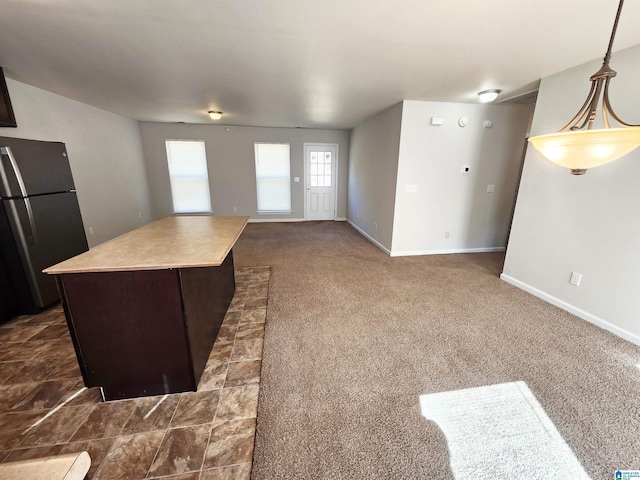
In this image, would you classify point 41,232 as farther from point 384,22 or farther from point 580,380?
point 580,380

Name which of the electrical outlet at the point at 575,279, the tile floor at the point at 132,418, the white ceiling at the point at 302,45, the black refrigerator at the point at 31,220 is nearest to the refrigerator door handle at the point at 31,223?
the black refrigerator at the point at 31,220

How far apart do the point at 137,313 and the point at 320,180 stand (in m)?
5.73

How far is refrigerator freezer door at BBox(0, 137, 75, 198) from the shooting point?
2.20 meters

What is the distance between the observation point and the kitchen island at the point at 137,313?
1435mm

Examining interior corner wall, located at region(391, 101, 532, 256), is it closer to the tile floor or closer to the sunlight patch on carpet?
the sunlight patch on carpet

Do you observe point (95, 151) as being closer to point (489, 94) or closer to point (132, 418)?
point (132, 418)

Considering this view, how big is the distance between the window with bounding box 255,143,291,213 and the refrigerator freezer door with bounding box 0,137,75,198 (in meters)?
3.95

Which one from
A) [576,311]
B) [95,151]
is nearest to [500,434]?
[576,311]

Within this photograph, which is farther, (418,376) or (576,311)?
(576,311)

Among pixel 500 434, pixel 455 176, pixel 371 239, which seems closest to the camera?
pixel 500 434

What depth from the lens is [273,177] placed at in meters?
6.53

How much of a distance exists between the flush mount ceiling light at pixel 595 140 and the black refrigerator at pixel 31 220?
3797mm

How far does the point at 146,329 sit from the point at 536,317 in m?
3.32

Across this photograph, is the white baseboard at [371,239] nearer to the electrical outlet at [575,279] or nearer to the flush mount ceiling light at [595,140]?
the electrical outlet at [575,279]
